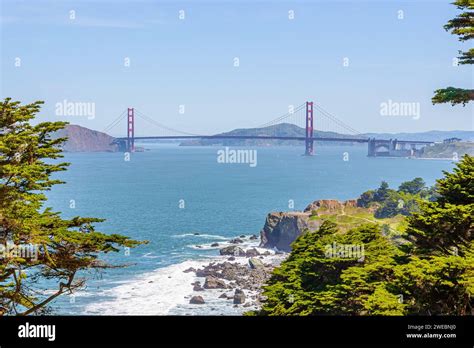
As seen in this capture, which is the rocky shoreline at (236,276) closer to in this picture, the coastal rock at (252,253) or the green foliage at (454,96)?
A: the coastal rock at (252,253)

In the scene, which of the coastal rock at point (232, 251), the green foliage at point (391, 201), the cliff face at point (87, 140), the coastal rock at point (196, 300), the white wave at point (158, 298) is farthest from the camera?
the cliff face at point (87, 140)

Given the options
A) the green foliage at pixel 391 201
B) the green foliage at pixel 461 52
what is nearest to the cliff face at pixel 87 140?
the green foliage at pixel 391 201

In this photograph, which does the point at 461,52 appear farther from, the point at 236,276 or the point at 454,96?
the point at 236,276

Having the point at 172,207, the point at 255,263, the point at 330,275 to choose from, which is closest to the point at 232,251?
the point at 255,263

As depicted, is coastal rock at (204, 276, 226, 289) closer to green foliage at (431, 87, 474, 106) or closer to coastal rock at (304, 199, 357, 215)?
coastal rock at (304, 199, 357, 215)

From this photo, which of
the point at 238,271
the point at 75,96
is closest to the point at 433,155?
the point at 75,96

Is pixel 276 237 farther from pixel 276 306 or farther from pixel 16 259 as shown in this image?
pixel 16 259
